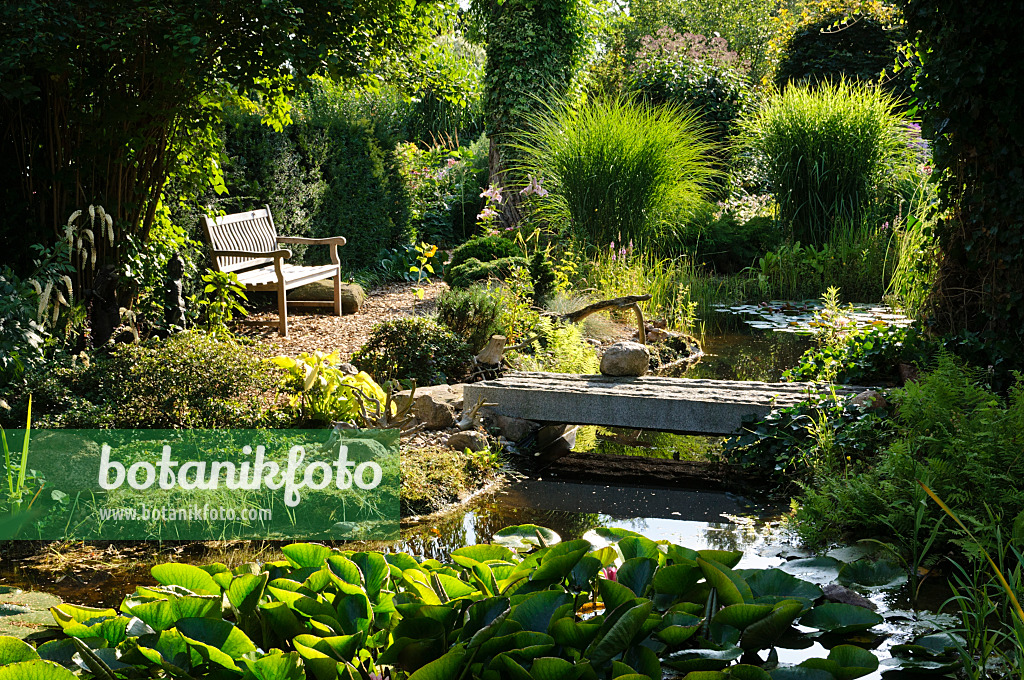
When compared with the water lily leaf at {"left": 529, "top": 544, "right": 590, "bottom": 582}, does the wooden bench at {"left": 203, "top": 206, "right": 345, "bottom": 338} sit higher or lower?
higher

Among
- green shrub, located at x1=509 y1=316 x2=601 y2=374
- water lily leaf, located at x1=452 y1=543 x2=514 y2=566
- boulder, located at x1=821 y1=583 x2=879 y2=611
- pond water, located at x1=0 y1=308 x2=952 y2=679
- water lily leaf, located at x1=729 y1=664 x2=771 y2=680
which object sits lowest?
pond water, located at x1=0 y1=308 x2=952 y2=679

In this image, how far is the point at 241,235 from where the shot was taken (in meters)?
7.66

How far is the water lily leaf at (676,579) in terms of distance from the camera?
73.6 inches

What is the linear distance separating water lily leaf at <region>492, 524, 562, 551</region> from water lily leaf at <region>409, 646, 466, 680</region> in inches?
35.6

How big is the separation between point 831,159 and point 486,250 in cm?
405

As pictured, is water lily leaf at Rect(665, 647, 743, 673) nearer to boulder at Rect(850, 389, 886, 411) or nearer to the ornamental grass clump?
boulder at Rect(850, 389, 886, 411)

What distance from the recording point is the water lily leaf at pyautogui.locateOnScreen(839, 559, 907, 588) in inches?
89.0

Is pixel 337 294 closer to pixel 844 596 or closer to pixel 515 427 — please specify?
pixel 515 427

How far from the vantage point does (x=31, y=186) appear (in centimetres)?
507

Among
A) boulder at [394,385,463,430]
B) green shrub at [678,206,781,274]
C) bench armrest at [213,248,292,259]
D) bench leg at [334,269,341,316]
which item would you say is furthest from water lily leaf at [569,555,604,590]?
green shrub at [678,206,781,274]

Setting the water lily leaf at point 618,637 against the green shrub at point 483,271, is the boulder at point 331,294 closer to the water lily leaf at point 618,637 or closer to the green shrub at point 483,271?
the green shrub at point 483,271

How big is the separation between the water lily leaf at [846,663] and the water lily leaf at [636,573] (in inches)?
14.9

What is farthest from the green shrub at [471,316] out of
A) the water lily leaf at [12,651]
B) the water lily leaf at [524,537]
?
the water lily leaf at [12,651]

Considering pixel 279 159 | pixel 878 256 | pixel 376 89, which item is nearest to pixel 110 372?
pixel 376 89
